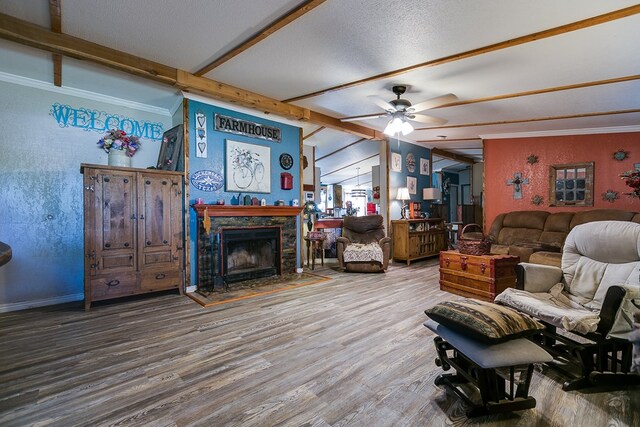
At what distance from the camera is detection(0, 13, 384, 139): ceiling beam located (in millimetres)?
2596

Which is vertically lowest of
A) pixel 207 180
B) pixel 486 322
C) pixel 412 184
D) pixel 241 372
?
pixel 241 372

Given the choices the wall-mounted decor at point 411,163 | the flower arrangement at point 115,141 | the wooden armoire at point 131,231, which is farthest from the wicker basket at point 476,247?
the flower arrangement at point 115,141

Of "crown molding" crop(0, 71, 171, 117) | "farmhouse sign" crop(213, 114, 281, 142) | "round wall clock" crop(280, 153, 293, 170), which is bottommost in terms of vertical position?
"round wall clock" crop(280, 153, 293, 170)

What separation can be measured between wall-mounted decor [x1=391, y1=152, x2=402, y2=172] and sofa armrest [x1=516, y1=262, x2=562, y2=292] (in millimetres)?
4411

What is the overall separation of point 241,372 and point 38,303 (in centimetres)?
317

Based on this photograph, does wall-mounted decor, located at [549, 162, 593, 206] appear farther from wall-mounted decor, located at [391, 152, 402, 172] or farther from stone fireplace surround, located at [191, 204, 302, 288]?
stone fireplace surround, located at [191, 204, 302, 288]

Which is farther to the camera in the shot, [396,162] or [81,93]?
[396,162]

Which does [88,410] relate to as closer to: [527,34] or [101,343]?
[101,343]

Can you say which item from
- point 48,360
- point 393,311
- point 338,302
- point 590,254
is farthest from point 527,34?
point 48,360

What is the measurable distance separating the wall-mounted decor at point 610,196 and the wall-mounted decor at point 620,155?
1.85 ft

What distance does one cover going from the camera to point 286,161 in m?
5.09

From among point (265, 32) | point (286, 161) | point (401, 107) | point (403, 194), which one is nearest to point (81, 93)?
point (265, 32)

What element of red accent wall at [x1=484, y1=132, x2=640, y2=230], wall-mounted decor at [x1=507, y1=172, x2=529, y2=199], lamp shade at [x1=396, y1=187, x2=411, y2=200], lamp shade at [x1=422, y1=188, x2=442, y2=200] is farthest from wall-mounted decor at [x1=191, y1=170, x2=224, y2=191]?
wall-mounted decor at [x1=507, y1=172, x2=529, y2=199]

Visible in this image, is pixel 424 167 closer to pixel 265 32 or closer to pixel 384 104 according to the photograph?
pixel 384 104
